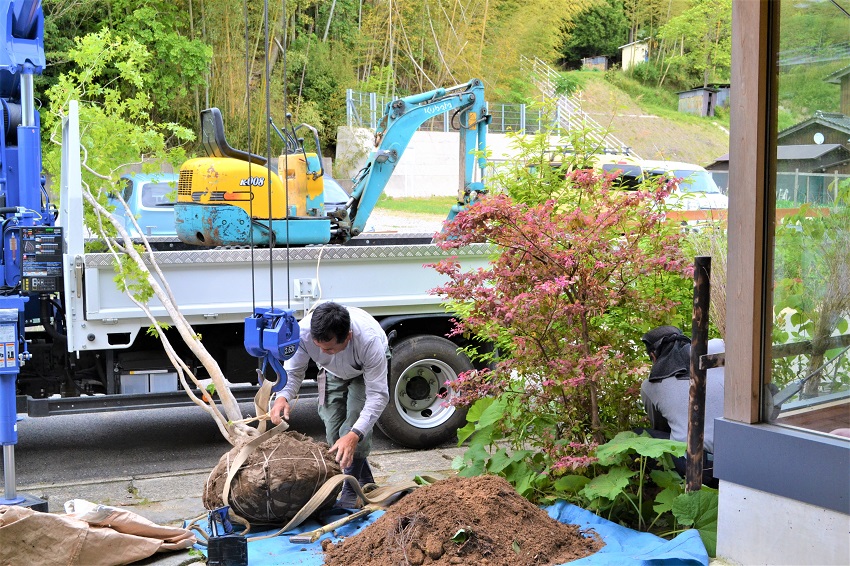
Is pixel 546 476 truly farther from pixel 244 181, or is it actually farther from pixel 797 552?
pixel 244 181

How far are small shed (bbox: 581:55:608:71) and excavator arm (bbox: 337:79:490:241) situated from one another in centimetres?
3253

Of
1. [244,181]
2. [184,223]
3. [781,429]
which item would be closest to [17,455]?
[184,223]

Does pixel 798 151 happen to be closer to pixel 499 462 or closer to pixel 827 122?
pixel 827 122

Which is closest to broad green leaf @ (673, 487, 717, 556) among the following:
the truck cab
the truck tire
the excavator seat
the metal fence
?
the truck tire

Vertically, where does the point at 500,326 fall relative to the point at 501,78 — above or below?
below

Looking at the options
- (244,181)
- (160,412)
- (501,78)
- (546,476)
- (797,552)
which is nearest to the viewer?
(797,552)

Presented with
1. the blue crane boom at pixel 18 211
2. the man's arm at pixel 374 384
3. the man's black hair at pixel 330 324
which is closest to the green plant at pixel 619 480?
the man's arm at pixel 374 384

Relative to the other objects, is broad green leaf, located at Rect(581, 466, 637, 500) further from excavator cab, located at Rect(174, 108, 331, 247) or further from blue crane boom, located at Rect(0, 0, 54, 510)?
excavator cab, located at Rect(174, 108, 331, 247)

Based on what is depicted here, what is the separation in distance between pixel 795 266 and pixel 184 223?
575 cm

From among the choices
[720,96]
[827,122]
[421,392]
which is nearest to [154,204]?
[421,392]

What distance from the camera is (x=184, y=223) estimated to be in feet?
27.2

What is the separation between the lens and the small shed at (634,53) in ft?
129

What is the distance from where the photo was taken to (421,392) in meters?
7.46

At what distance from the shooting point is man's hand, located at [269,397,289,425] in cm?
546
